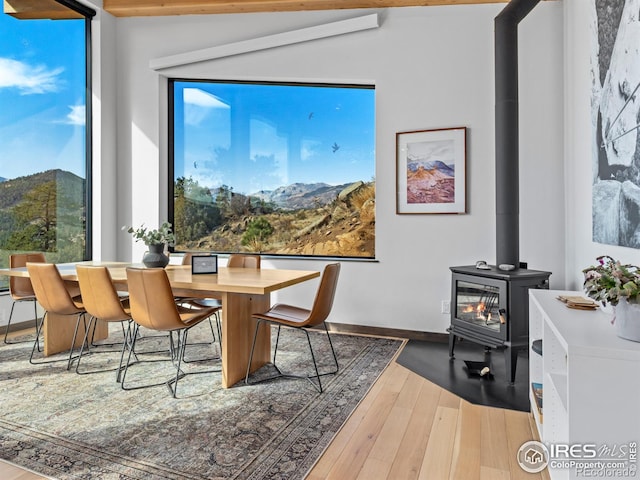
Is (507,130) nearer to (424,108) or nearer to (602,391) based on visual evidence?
(424,108)

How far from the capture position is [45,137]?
4992 mm

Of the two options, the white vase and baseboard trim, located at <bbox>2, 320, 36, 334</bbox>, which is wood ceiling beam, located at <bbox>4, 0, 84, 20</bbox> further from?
the white vase

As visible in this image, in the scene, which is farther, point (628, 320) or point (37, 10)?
point (37, 10)

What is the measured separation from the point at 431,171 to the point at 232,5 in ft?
9.25

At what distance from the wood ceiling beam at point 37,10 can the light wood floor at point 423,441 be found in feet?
15.4

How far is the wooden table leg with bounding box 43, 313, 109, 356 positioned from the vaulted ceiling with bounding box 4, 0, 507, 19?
10.9ft

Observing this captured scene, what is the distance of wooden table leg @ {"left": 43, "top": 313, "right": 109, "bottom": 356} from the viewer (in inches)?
146

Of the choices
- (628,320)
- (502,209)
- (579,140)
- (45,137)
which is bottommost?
(628,320)

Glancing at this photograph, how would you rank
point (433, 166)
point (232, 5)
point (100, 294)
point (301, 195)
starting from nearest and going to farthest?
point (100, 294) < point (433, 166) < point (232, 5) < point (301, 195)

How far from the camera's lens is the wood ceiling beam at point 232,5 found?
14.1ft

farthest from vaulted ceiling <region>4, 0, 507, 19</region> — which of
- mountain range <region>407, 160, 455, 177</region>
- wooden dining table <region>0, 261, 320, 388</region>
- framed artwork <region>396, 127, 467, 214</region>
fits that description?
wooden dining table <region>0, 261, 320, 388</region>

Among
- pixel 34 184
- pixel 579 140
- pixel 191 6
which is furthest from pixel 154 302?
pixel 191 6

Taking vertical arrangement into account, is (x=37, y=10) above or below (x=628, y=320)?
above

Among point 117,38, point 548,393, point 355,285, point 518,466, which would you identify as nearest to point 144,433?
point 518,466
